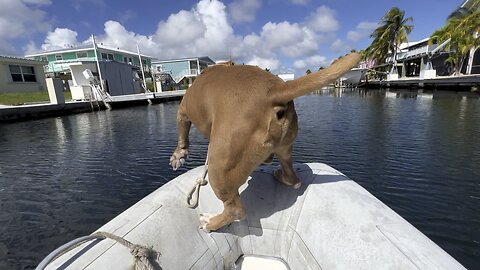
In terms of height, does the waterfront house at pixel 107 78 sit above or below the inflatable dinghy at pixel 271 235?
above

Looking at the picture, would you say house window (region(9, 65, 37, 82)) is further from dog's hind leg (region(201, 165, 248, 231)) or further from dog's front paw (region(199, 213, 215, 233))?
dog's hind leg (region(201, 165, 248, 231))

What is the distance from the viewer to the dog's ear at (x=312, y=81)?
1662 millimetres

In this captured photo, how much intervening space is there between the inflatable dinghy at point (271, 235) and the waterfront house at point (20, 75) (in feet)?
98.9

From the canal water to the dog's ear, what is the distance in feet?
11.2

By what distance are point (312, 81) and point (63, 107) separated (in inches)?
903

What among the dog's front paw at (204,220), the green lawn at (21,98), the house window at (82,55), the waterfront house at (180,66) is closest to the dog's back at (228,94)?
the dog's front paw at (204,220)

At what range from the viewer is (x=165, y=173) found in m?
6.96

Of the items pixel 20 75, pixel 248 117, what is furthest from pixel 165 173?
pixel 20 75

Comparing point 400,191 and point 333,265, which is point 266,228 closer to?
point 333,265

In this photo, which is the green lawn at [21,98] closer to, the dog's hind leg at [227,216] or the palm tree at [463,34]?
the dog's hind leg at [227,216]

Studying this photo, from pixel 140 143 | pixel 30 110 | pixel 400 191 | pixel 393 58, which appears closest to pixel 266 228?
pixel 400 191

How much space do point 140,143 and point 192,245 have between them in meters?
9.02

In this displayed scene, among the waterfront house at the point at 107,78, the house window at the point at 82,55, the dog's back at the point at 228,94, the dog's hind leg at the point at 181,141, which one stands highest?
the house window at the point at 82,55

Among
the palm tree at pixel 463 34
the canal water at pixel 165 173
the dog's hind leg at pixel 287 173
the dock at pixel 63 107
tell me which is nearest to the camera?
the dog's hind leg at pixel 287 173
